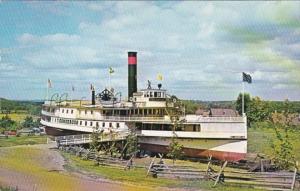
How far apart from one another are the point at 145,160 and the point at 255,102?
3114cm

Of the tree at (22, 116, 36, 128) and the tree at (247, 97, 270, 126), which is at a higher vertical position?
the tree at (247, 97, 270, 126)

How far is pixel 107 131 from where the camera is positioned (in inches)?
1320

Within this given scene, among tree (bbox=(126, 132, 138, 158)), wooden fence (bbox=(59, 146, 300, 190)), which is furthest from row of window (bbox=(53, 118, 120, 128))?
wooden fence (bbox=(59, 146, 300, 190))

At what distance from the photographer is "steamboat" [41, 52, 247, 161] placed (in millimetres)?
29141

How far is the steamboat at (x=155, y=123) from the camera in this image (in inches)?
1147

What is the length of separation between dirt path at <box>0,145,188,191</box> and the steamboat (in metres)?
6.48

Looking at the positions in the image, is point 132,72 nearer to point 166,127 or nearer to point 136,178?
point 166,127

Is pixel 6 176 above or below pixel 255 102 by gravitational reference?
below

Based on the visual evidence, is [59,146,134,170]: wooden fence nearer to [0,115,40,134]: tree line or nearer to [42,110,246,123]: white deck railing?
[42,110,246,123]: white deck railing

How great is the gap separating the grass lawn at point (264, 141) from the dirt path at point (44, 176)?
13711 mm

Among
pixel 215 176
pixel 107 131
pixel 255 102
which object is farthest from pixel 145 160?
pixel 255 102

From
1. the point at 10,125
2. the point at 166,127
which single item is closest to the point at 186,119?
the point at 166,127

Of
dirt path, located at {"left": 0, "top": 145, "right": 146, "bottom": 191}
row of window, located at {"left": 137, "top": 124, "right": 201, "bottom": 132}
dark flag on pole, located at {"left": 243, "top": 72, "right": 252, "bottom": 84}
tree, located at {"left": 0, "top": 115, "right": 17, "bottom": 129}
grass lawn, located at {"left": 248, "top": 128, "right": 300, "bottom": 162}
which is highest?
dark flag on pole, located at {"left": 243, "top": 72, "right": 252, "bottom": 84}

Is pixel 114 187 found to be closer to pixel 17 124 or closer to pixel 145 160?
pixel 145 160
